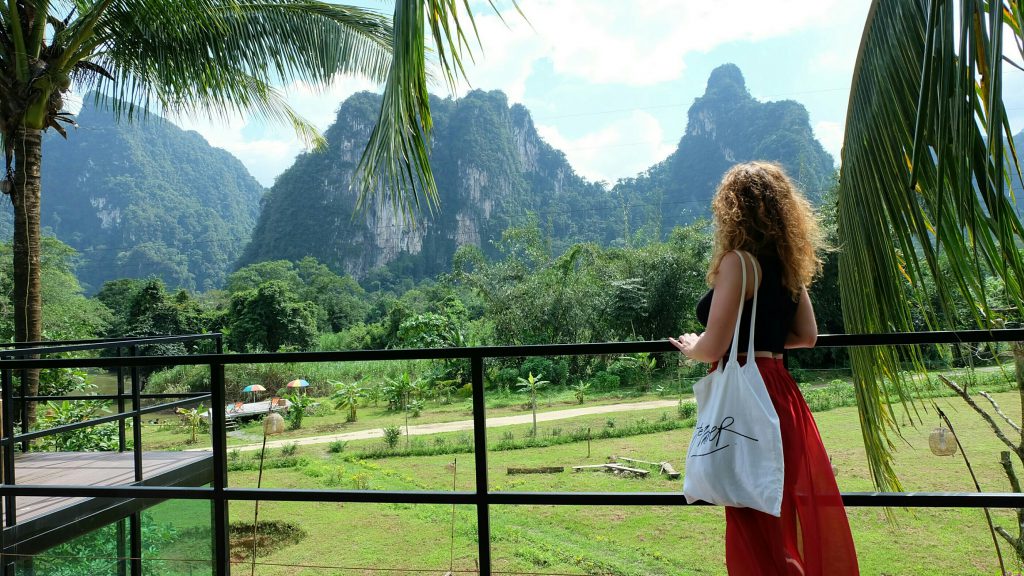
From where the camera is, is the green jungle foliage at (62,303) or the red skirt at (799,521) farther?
the green jungle foliage at (62,303)

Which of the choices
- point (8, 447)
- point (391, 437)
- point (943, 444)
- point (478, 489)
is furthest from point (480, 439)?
point (391, 437)

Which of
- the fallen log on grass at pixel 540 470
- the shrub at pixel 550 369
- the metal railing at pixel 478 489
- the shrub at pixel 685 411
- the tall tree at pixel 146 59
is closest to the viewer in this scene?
the metal railing at pixel 478 489

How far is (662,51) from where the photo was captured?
240 ft

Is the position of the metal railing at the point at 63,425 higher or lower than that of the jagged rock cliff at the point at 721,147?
lower

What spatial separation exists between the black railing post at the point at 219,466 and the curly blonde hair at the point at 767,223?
132 centimetres

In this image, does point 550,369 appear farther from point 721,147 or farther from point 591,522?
point 721,147

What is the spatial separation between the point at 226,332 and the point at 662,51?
59.5 metres

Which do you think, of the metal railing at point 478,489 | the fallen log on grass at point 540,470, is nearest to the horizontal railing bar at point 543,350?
the metal railing at point 478,489

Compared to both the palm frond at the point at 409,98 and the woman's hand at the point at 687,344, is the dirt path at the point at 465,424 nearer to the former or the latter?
the palm frond at the point at 409,98

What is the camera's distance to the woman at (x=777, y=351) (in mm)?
1331

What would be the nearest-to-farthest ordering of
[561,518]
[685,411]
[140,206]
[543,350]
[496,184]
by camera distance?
[543,350] < [561,518] < [685,411] < [140,206] < [496,184]

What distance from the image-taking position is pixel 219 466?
6.26ft

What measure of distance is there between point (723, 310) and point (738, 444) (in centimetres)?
25

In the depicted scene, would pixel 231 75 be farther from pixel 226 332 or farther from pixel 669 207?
pixel 669 207
